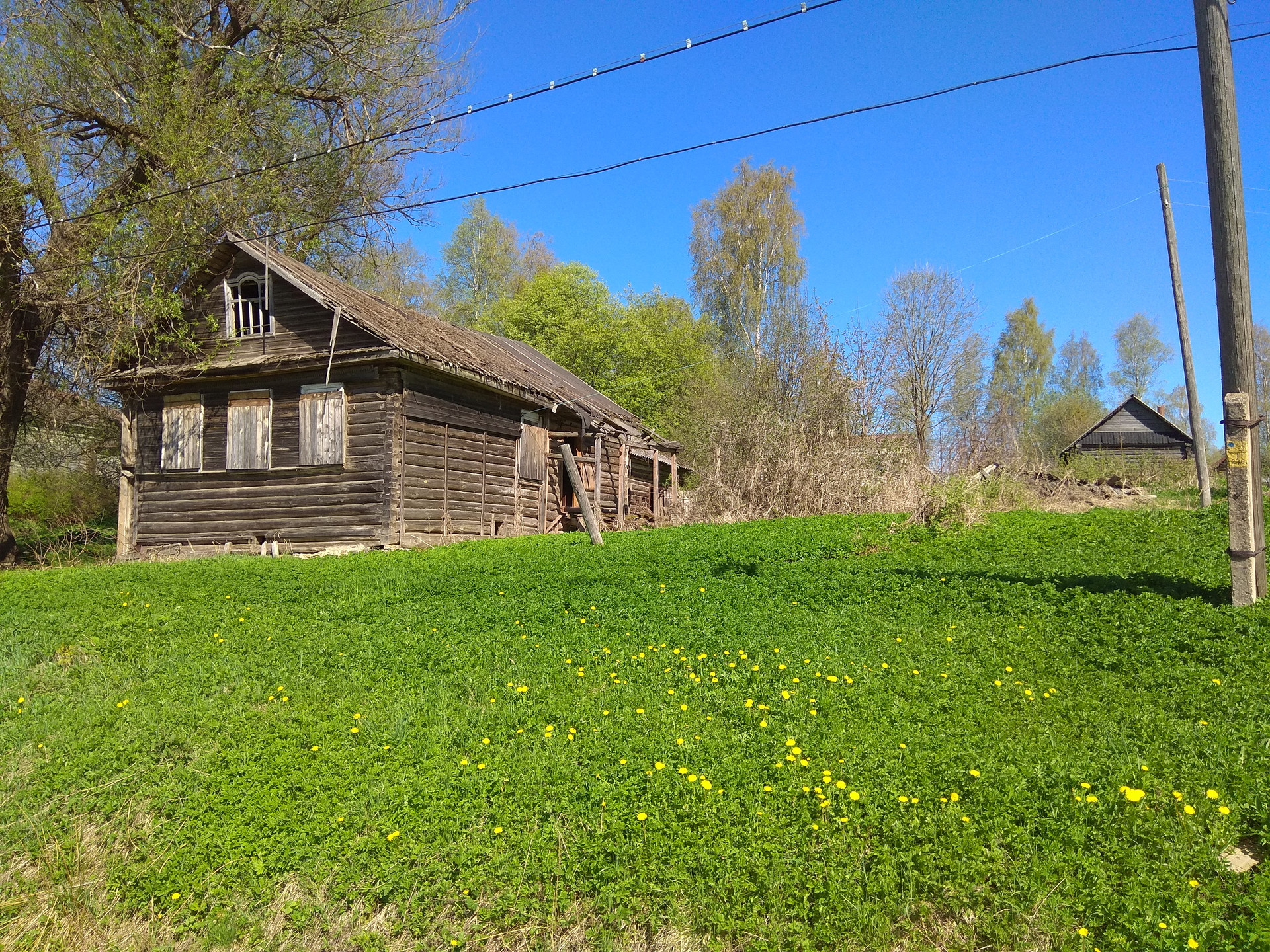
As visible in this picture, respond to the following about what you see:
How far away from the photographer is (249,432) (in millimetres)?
15922

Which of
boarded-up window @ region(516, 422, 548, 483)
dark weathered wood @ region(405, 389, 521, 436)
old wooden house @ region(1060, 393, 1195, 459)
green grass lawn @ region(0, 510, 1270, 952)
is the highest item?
old wooden house @ region(1060, 393, 1195, 459)

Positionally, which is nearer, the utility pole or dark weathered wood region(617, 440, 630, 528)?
the utility pole

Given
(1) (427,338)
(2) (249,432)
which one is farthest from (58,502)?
(1) (427,338)

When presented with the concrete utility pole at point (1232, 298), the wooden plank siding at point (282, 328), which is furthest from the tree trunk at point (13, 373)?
the concrete utility pole at point (1232, 298)

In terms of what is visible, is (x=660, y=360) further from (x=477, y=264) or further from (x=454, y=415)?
(x=454, y=415)

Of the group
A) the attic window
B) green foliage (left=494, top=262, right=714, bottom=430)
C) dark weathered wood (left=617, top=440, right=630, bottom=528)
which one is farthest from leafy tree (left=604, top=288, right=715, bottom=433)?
the attic window

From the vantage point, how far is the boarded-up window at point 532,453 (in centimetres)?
1886

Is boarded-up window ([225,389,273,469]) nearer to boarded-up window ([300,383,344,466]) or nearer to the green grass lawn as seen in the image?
boarded-up window ([300,383,344,466])

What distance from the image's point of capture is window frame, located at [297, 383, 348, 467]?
15125mm

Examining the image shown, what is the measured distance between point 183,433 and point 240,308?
9.17 feet

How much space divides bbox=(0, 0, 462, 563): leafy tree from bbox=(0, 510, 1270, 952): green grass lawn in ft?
30.6

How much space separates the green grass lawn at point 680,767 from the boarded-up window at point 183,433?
829cm

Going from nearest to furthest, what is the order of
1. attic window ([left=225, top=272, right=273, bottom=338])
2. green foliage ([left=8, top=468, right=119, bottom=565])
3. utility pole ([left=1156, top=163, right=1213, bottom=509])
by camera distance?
utility pole ([left=1156, top=163, right=1213, bottom=509]) → attic window ([left=225, top=272, right=273, bottom=338]) → green foliage ([left=8, top=468, right=119, bottom=565])

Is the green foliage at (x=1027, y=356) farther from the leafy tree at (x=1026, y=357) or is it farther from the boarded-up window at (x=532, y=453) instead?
the boarded-up window at (x=532, y=453)
